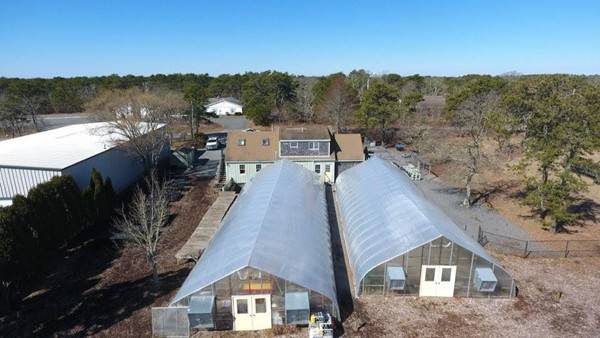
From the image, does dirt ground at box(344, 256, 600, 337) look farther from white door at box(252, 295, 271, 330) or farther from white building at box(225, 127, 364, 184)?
white building at box(225, 127, 364, 184)

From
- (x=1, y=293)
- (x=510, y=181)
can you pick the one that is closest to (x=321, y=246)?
(x=1, y=293)

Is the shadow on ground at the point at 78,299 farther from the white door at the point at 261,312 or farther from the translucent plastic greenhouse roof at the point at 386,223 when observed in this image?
the translucent plastic greenhouse roof at the point at 386,223

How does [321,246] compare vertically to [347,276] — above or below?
above

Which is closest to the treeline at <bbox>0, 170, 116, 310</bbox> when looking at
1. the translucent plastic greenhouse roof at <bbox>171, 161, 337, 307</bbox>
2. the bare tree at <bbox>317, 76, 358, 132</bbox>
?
the translucent plastic greenhouse roof at <bbox>171, 161, 337, 307</bbox>

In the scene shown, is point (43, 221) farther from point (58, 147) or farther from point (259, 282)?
point (259, 282)

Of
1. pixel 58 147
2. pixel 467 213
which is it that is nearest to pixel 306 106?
pixel 58 147

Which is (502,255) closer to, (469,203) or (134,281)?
(469,203)
